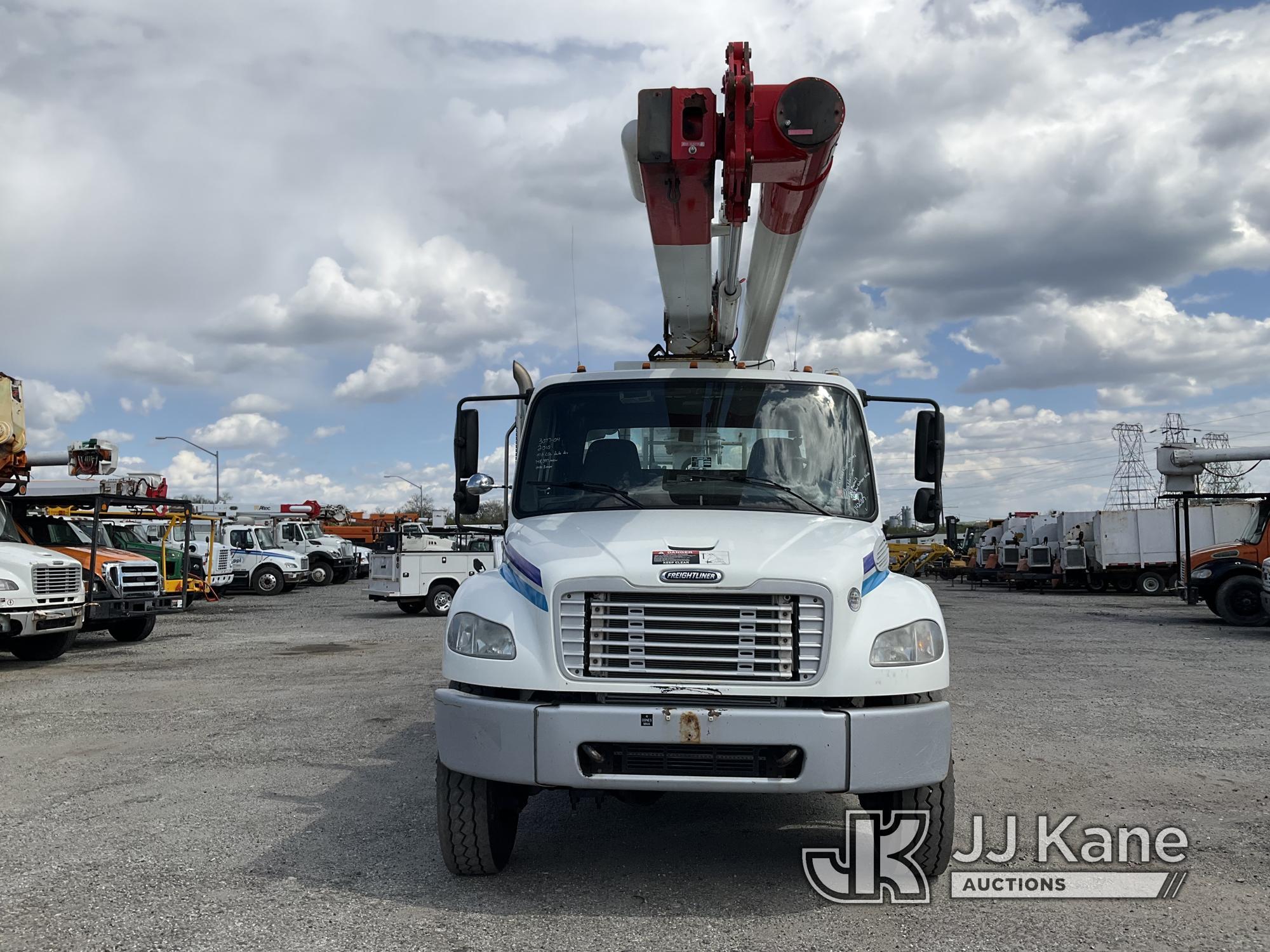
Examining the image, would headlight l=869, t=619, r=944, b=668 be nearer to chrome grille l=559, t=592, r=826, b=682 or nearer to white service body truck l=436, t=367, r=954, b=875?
white service body truck l=436, t=367, r=954, b=875

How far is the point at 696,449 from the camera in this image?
558 centimetres

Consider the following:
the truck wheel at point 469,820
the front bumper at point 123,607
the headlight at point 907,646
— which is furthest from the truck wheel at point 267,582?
the headlight at point 907,646

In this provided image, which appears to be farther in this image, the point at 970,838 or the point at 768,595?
the point at 970,838

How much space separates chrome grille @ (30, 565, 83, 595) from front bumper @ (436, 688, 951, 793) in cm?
1070

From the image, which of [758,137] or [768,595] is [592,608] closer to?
[768,595]

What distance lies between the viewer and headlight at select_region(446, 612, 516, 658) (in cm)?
450

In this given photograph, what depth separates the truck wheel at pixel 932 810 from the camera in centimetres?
454

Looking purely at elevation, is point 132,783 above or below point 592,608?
below

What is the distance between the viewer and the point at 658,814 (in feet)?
19.2

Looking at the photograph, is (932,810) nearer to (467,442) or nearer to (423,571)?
(467,442)

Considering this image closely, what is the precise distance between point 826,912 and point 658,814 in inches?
64.5

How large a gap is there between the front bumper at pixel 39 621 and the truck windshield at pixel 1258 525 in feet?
63.1

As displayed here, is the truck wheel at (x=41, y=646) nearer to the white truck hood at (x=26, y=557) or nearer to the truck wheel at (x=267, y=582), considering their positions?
the white truck hood at (x=26, y=557)

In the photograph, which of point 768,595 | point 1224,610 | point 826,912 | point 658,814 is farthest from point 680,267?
point 1224,610
